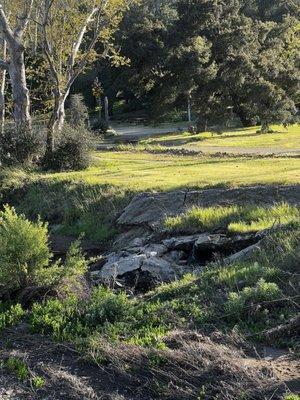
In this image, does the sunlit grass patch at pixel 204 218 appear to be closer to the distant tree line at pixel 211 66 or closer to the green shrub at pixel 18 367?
the green shrub at pixel 18 367

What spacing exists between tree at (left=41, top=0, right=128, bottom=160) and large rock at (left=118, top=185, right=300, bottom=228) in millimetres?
8756

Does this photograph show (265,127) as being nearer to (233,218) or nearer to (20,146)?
(20,146)

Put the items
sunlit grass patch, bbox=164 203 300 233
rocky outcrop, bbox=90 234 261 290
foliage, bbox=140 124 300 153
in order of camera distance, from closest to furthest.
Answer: rocky outcrop, bbox=90 234 261 290
sunlit grass patch, bbox=164 203 300 233
foliage, bbox=140 124 300 153

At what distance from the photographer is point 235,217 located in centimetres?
1295

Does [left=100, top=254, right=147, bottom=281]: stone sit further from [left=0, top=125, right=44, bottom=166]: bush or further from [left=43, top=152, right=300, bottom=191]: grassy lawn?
[left=0, top=125, right=44, bottom=166]: bush

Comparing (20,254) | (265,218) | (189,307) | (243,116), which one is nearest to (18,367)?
(189,307)

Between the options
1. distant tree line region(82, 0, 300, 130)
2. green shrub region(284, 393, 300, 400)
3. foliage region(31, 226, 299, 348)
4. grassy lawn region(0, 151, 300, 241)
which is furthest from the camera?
distant tree line region(82, 0, 300, 130)

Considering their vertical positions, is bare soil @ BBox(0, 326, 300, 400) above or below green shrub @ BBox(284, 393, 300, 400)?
below

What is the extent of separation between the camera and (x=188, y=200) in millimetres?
15008

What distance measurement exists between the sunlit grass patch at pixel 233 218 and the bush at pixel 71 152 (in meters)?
9.69

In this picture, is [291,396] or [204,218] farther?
[204,218]

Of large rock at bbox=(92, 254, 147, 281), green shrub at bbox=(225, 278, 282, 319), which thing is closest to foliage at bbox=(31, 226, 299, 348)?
green shrub at bbox=(225, 278, 282, 319)

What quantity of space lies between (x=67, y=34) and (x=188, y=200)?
15.8 meters

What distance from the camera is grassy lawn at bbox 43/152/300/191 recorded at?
53.1ft
